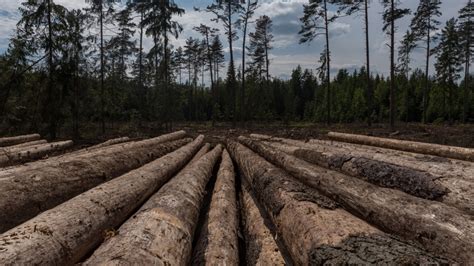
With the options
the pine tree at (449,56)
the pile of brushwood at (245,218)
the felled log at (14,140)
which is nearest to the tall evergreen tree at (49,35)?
the felled log at (14,140)

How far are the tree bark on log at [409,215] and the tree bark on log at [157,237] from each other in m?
2.11

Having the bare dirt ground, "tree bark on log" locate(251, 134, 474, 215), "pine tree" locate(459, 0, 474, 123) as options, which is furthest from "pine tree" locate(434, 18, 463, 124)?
"tree bark on log" locate(251, 134, 474, 215)

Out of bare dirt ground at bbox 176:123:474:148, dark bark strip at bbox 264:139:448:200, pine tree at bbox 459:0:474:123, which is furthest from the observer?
pine tree at bbox 459:0:474:123

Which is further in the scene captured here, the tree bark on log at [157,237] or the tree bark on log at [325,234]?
the tree bark on log at [157,237]

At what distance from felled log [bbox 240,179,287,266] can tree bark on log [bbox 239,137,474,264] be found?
44.1 inches

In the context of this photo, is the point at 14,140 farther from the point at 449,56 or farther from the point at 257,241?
the point at 449,56

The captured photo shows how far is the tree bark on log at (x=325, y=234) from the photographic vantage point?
2.79 meters

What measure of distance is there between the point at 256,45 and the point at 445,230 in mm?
37426

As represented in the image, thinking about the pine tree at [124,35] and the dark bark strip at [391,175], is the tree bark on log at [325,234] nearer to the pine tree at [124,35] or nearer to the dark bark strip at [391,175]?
the dark bark strip at [391,175]

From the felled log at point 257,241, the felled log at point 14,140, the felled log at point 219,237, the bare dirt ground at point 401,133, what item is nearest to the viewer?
the felled log at point 219,237

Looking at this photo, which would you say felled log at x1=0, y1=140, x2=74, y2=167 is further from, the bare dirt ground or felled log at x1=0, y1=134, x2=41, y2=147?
the bare dirt ground

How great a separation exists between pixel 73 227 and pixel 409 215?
3.49m

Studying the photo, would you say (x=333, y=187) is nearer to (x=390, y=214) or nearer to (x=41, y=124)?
(x=390, y=214)

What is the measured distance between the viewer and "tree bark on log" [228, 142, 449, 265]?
2.79 metres
